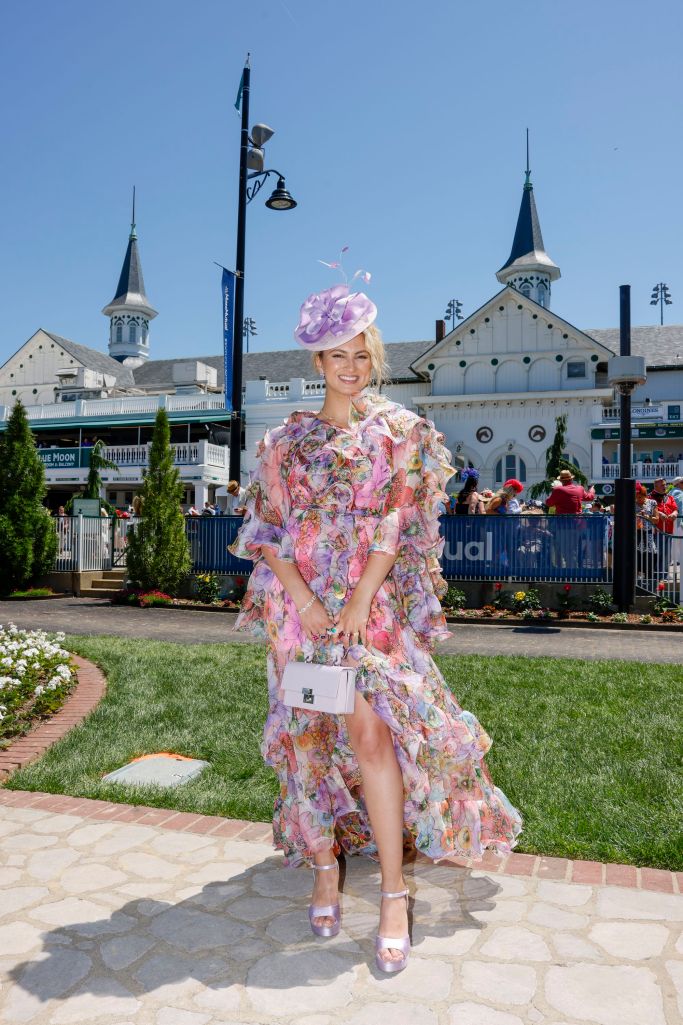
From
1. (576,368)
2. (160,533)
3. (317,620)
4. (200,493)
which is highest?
(576,368)

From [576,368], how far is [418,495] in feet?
119

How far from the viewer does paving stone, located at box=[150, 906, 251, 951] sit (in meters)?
2.79

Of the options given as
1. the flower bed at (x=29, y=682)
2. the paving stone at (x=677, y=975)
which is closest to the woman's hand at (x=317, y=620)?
the paving stone at (x=677, y=975)

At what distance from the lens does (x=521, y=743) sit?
16.6 ft

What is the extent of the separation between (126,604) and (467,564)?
6.27 meters

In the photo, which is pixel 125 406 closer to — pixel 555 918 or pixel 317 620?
pixel 317 620

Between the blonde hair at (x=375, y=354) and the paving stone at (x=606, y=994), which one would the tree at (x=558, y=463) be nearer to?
the blonde hair at (x=375, y=354)

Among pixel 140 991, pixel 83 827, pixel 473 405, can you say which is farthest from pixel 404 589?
pixel 473 405

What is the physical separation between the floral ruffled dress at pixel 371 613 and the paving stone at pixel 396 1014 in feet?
2.17

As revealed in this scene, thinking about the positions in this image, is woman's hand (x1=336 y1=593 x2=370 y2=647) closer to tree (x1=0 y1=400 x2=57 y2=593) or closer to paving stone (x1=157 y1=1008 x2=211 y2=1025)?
paving stone (x1=157 y1=1008 x2=211 y2=1025)

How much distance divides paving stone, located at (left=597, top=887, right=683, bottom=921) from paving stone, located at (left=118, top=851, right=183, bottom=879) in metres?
1.70

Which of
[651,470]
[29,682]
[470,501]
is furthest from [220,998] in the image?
[651,470]

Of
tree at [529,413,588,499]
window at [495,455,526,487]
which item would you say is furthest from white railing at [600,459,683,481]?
window at [495,455,526,487]

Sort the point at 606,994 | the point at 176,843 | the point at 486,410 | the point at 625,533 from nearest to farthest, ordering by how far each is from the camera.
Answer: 1. the point at 606,994
2. the point at 176,843
3. the point at 625,533
4. the point at 486,410
